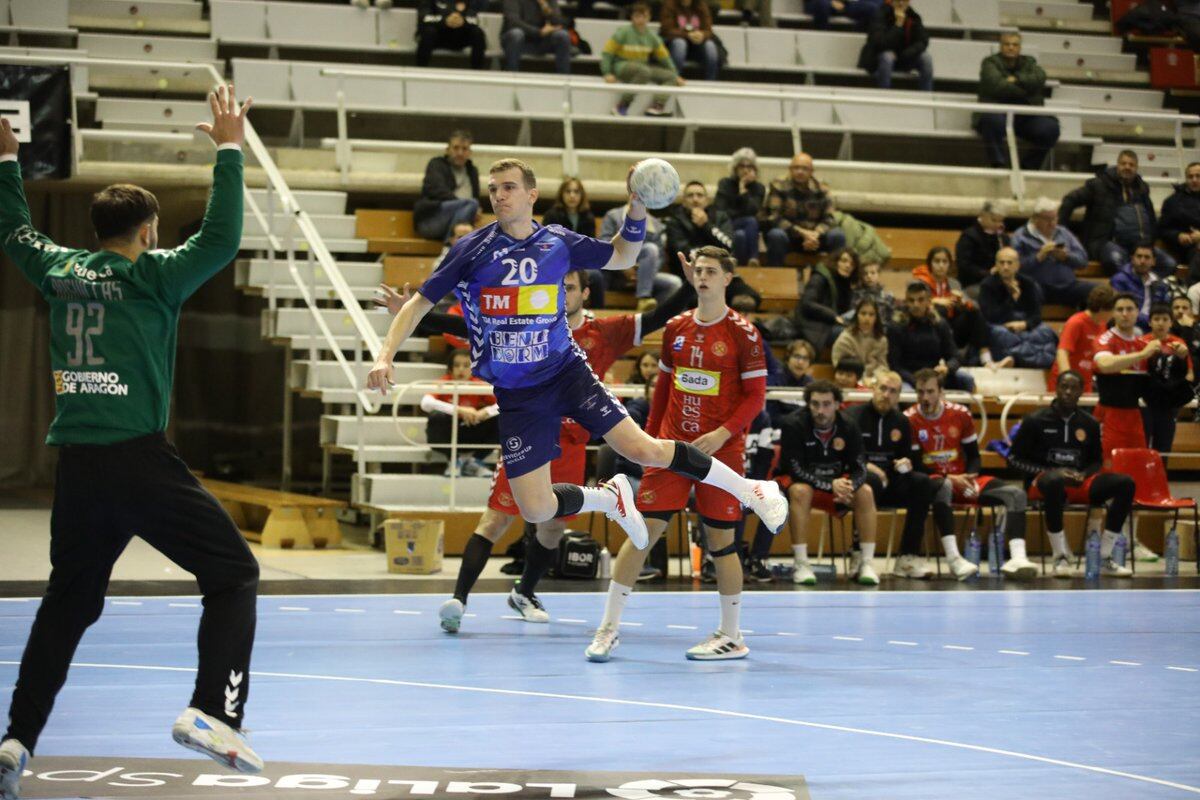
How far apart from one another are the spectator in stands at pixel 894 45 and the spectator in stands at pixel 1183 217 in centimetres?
340

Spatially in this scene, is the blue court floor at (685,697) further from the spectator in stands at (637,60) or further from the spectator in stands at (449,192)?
the spectator in stands at (637,60)

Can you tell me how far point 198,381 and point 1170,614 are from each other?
1164 centimetres

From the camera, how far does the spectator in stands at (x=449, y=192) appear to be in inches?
602

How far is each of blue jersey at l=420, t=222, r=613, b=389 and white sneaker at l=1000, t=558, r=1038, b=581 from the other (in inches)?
249

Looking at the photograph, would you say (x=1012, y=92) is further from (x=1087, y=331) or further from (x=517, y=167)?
(x=517, y=167)

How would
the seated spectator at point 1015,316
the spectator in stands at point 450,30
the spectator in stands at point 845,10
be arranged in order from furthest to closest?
the spectator in stands at point 845,10
the spectator in stands at point 450,30
the seated spectator at point 1015,316

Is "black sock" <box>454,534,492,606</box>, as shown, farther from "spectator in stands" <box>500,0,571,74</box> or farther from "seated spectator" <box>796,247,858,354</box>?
"spectator in stands" <box>500,0,571,74</box>

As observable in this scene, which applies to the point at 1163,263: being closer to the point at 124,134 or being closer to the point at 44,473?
the point at 124,134

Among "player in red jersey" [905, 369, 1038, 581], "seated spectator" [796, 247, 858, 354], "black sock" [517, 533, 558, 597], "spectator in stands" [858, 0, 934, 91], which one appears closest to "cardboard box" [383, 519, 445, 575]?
"black sock" [517, 533, 558, 597]

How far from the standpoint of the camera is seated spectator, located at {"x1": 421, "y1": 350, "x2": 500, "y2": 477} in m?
12.6

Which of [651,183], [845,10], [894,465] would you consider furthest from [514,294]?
[845,10]

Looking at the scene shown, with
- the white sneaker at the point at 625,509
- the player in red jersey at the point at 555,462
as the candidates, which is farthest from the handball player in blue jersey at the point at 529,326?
the player in red jersey at the point at 555,462

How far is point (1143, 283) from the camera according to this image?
16.6m

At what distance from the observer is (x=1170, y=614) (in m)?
10.4
